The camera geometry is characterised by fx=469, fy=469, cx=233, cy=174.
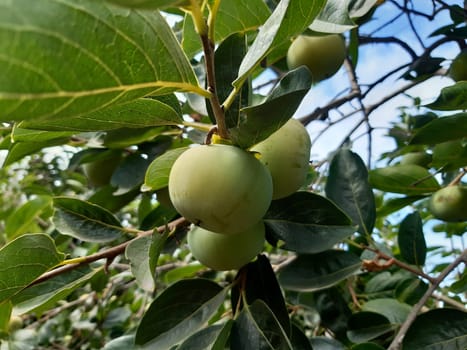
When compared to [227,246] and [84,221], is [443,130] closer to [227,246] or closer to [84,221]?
[227,246]

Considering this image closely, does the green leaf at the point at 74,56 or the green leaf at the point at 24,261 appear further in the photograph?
the green leaf at the point at 24,261

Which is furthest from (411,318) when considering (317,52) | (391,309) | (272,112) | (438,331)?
(317,52)

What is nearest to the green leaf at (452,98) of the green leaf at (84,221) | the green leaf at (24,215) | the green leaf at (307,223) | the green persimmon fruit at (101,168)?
the green leaf at (307,223)

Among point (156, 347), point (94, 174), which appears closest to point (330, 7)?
point (156, 347)

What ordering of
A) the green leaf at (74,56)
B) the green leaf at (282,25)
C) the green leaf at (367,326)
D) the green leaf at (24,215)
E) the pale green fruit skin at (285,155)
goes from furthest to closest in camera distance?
the green leaf at (24,215) < the green leaf at (367,326) < the pale green fruit skin at (285,155) < the green leaf at (282,25) < the green leaf at (74,56)

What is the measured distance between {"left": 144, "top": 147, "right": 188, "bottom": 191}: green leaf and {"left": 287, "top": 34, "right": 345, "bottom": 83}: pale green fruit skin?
509mm

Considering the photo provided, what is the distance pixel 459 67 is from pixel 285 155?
0.79m

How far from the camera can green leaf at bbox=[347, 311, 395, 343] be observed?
45.6 inches

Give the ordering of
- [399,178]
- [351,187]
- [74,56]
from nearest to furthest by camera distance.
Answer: [74,56], [351,187], [399,178]

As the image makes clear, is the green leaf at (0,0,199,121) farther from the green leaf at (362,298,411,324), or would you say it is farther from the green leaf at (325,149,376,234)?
the green leaf at (362,298,411,324)

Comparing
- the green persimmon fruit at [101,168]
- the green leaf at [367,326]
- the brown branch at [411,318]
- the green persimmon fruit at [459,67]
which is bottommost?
the green leaf at [367,326]

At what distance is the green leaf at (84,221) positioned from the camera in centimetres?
105

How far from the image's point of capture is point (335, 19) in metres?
0.92

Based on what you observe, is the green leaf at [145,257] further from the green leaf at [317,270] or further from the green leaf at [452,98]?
the green leaf at [452,98]
